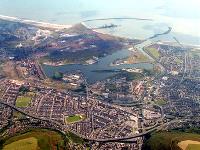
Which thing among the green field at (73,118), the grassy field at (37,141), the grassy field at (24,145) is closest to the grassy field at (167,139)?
the green field at (73,118)

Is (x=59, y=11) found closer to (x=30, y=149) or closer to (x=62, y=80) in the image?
(x=62, y=80)

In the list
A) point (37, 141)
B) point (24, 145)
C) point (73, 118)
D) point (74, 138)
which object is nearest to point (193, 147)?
point (74, 138)

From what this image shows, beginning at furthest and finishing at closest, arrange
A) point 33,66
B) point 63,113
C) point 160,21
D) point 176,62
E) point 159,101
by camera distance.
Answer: point 160,21, point 176,62, point 33,66, point 159,101, point 63,113

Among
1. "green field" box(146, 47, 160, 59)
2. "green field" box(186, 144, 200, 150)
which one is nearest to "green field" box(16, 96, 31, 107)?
"green field" box(186, 144, 200, 150)

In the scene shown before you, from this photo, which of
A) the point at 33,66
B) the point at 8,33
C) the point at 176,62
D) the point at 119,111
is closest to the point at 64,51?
the point at 33,66

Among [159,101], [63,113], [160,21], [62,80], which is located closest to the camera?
[63,113]

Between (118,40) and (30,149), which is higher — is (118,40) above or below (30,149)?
above

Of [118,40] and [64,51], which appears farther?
[118,40]
